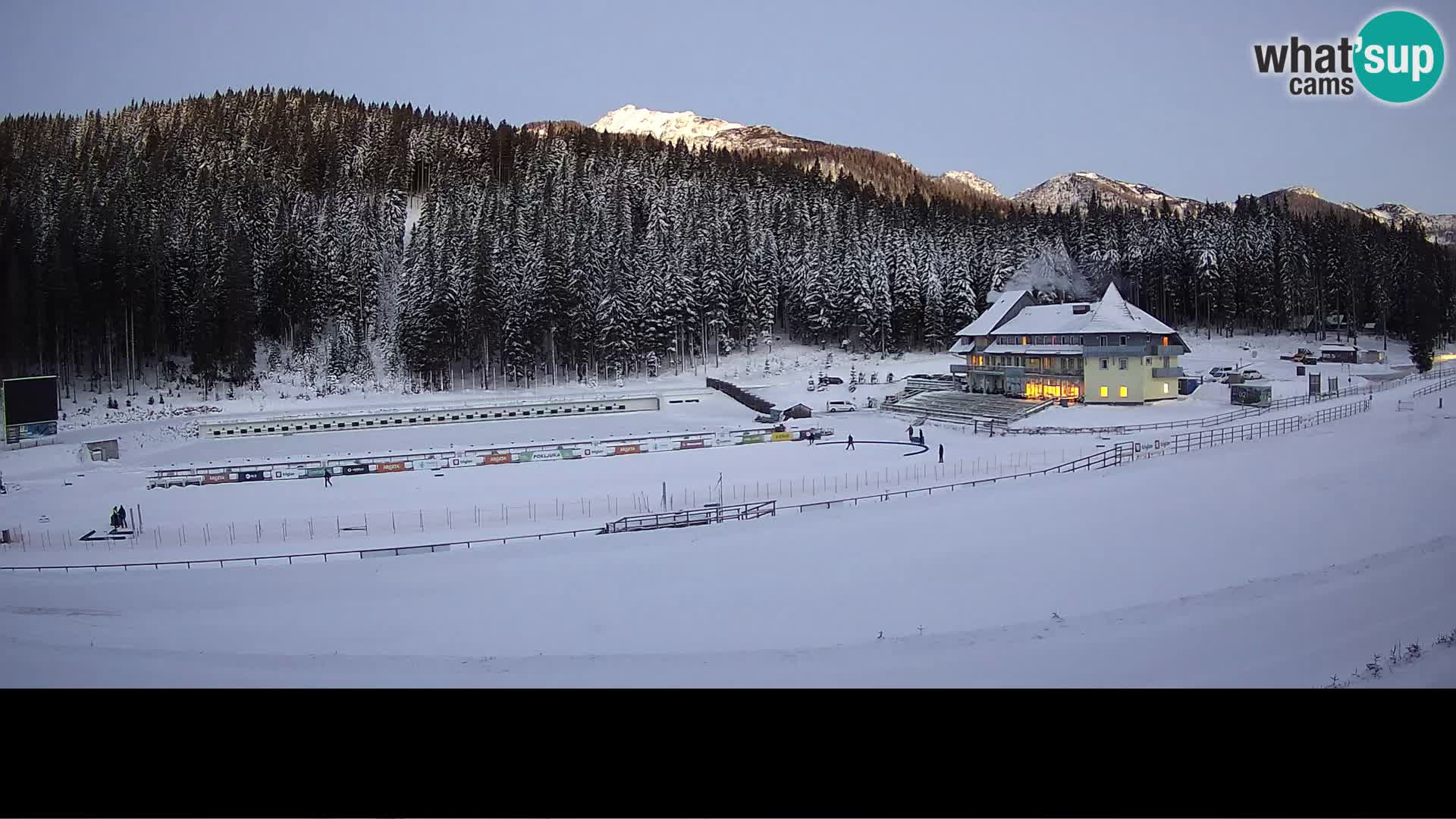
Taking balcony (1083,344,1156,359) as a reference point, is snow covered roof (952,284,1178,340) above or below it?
above

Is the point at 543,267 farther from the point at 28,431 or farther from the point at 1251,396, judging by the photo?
the point at 1251,396

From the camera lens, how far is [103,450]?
26203 mm

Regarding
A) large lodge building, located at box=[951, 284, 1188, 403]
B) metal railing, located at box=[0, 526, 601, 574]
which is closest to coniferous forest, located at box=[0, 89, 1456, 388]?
large lodge building, located at box=[951, 284, 1188, 403]

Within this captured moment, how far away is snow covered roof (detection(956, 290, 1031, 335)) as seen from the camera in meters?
39.8

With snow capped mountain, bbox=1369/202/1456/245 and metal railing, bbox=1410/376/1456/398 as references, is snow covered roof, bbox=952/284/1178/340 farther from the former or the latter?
snow capped mountain, bbox=1369/202/1456/245

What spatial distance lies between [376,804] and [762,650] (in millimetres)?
5968

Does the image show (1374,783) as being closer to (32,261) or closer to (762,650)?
(762,650)

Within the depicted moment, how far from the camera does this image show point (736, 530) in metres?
15.0

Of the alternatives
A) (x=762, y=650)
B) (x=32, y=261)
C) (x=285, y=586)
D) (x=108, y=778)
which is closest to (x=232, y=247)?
(x=32, y=261)

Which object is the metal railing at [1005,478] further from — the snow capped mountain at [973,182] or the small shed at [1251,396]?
the snow capped mountain at [973,182]

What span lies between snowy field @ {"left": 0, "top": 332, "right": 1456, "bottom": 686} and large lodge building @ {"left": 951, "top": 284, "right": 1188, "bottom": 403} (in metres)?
10.3

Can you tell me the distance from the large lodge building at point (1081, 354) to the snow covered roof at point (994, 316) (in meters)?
0.11

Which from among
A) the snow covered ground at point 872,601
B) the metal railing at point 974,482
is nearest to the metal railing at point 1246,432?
the metal railing at point 974,482

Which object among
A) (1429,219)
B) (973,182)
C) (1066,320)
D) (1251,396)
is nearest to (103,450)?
(1429,219)
